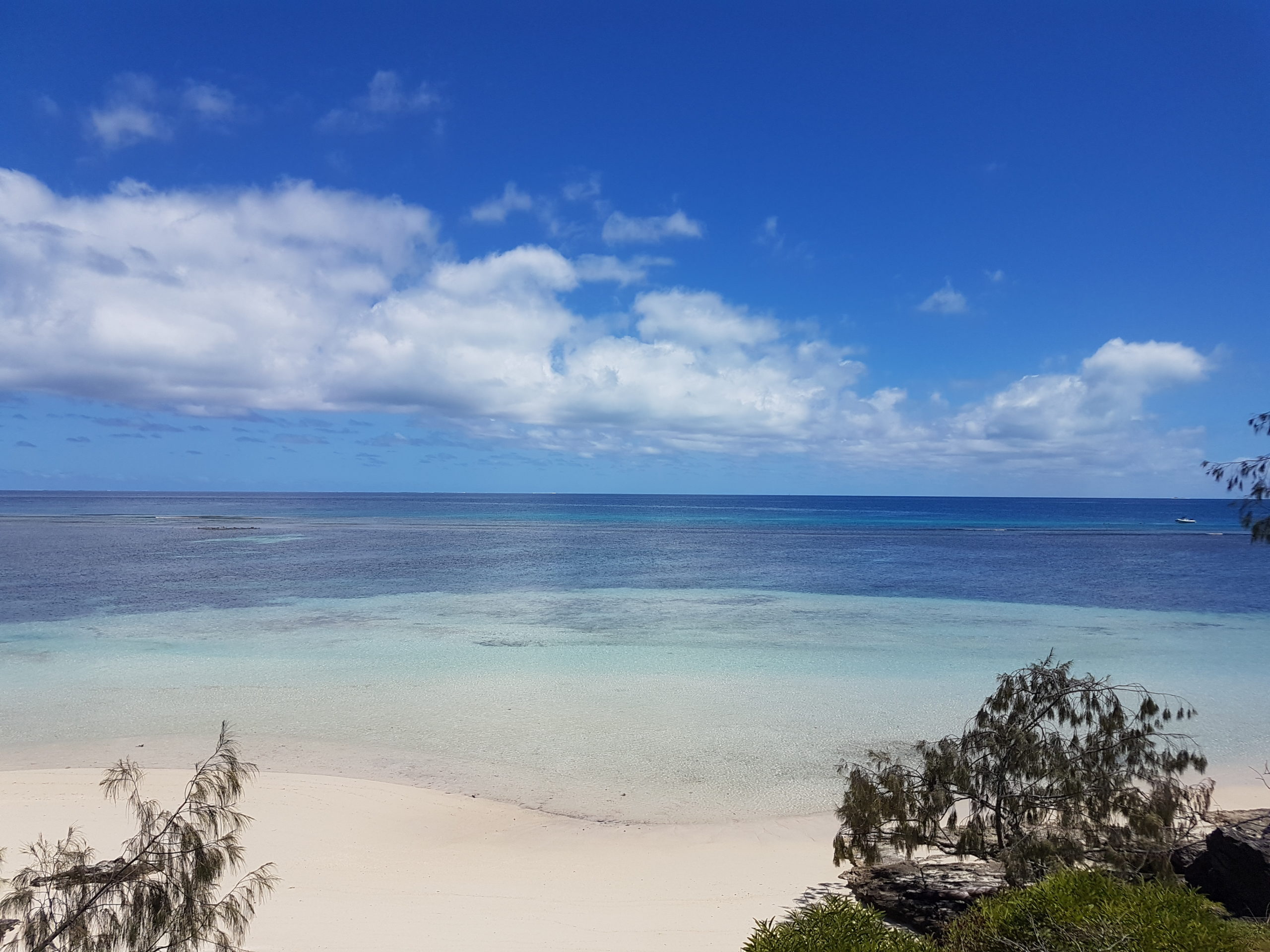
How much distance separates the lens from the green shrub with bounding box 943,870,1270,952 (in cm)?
481

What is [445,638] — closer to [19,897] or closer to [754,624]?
[754,624]

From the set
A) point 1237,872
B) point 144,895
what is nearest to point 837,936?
point 144,895

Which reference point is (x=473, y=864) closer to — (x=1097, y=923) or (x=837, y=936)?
(x=837, y=936)

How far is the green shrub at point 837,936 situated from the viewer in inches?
196

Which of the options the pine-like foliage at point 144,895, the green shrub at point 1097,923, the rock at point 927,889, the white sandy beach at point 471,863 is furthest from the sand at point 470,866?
the pine-like foliage at point 144,895

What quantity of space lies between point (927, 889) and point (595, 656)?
13980mm

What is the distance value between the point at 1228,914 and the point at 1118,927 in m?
2.80

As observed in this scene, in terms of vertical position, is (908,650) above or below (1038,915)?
below

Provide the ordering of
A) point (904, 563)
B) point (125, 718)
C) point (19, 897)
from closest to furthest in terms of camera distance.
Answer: point (19, 897), point (125, 718), point (904, 563)

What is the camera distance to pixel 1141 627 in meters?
24.7

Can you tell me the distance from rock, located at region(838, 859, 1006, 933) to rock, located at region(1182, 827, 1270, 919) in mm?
1867

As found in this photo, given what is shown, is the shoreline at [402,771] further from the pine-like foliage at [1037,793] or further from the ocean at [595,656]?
the pine-like foliage at [1037,793]

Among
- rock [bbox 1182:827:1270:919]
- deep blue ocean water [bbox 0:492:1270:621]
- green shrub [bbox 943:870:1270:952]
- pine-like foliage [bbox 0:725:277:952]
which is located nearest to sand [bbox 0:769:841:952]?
green shrub [bbox 943:870:1270:952]

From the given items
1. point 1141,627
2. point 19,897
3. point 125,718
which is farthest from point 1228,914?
point 1141,627
